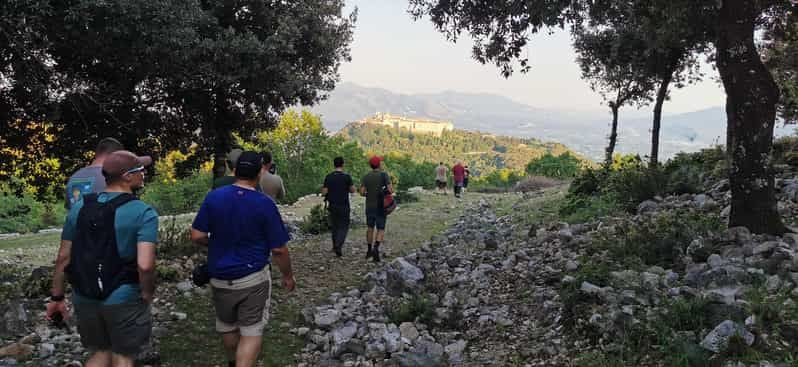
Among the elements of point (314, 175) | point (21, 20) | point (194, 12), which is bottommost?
point (314, 175)

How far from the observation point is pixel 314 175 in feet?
165

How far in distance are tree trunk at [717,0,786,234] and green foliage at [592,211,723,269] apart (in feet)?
2.34

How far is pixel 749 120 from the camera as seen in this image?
26.1ft

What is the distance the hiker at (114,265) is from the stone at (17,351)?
7.75 ft

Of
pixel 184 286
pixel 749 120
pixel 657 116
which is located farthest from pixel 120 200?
pixel 657 116

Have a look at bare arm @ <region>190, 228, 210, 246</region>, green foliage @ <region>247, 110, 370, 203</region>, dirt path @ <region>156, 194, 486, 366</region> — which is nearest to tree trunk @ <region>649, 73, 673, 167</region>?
dirt path @ <region>156, 194, 486, 366</region>

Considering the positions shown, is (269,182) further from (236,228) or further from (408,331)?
(236,228)

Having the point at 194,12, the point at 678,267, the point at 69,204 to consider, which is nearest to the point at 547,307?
the point at 678,267

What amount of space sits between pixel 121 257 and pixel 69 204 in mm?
2390

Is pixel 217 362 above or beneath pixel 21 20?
beneath

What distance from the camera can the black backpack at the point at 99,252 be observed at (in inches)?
157

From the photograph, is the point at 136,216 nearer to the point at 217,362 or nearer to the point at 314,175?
the point at 217,362

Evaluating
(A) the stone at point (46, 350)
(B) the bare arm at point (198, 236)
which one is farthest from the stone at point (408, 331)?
(A) the stone at point (46, 350)

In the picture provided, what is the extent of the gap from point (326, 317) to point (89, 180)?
351 cm
